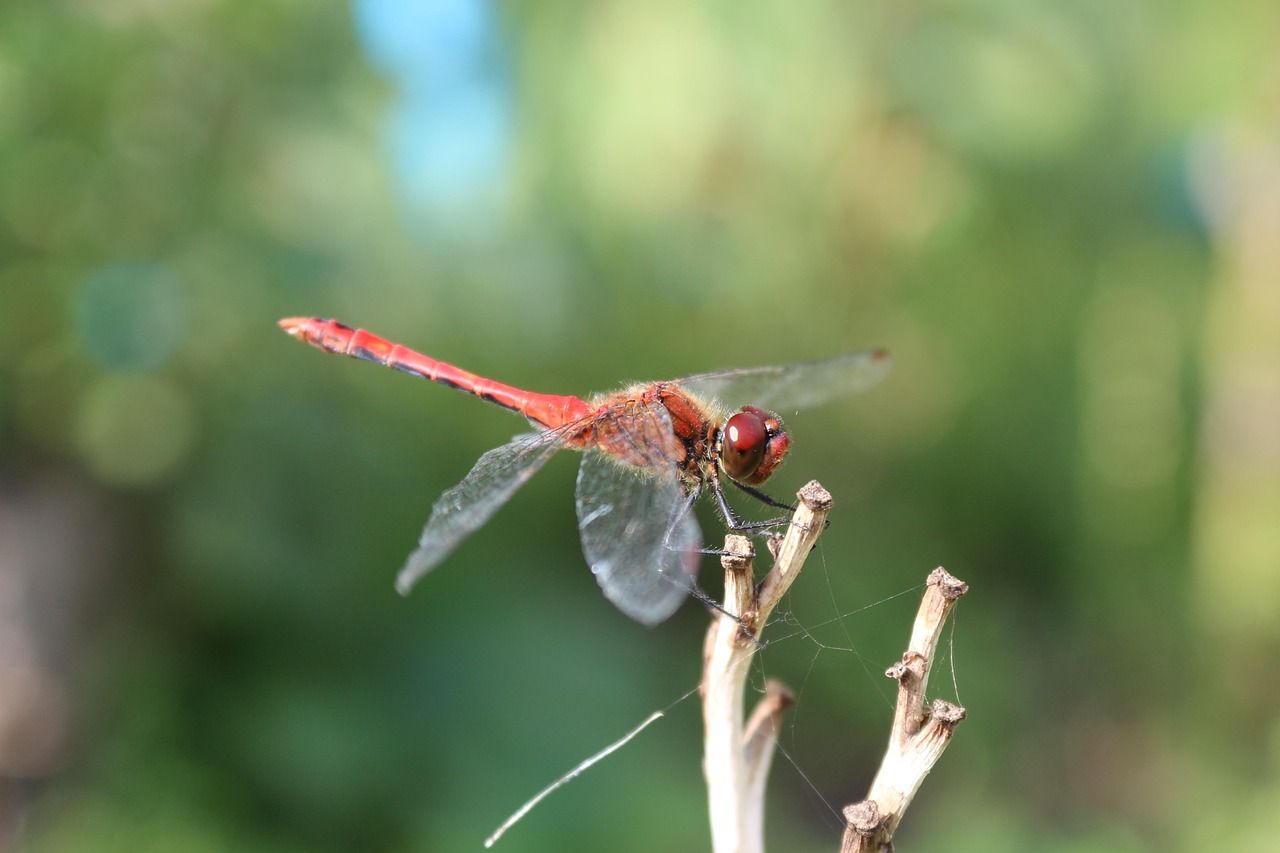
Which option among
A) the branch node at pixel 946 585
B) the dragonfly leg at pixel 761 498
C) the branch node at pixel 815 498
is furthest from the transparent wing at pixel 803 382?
the branch node at pixel 946 585

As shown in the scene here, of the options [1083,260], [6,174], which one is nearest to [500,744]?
[6,174]

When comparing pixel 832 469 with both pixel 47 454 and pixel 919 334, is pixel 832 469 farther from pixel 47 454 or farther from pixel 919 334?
pixel 47 454

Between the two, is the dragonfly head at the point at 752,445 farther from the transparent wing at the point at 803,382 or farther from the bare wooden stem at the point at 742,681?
the bare wooden stem at the point at 742,681

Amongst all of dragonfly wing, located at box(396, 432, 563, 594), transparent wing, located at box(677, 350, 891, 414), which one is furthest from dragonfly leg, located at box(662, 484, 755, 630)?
transparent wing, located at box(677, 350, 891, 414)

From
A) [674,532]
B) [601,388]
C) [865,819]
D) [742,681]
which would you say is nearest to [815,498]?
[742,681]

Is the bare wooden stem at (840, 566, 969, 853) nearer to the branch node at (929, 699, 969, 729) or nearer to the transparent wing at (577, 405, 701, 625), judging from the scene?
the branch node at (929, 699, 969, 729)

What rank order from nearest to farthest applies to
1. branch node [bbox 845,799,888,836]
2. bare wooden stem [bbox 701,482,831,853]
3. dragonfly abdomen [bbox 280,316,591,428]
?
1. branch node [bbox 845,799,888,836]
2. bare wooden stem [bbox 701,482,831,853]
3. dragonfly abdomen [bbox 280,316,591,428]
